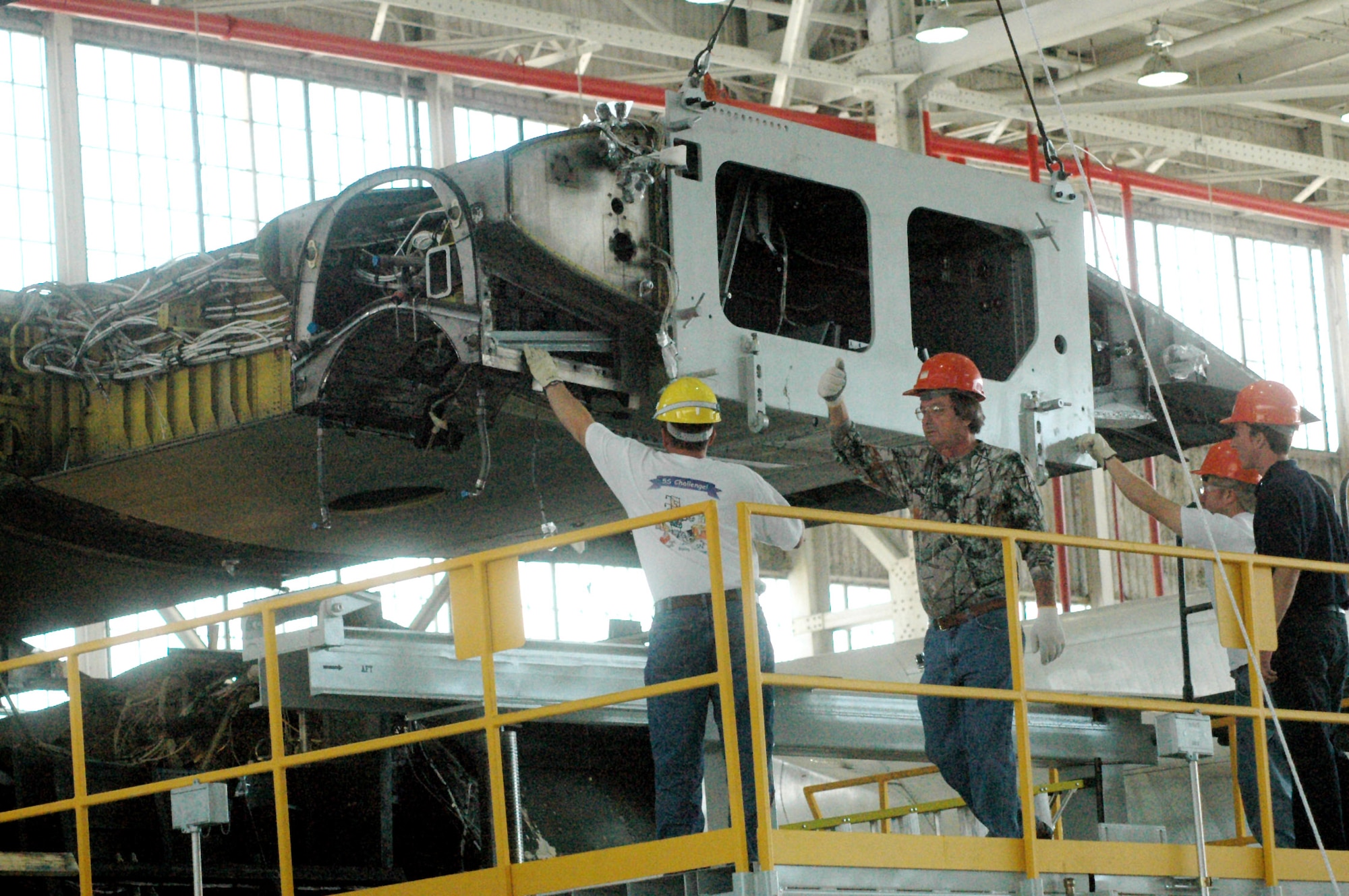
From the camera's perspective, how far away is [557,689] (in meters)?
7.83

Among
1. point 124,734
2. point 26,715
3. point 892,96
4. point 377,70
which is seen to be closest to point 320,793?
point 124,734

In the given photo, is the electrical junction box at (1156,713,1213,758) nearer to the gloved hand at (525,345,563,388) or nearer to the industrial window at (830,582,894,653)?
the gloved hand at (525,345,563,388)

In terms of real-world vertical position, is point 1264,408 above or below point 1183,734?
above

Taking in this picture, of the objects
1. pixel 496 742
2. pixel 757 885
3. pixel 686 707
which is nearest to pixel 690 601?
pixel 686 707

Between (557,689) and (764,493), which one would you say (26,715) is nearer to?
(557,689)

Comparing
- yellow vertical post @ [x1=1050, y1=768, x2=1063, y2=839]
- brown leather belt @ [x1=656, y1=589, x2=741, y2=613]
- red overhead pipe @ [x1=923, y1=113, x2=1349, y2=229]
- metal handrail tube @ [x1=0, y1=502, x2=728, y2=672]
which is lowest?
yellow vertical post @ [x1=1050, y1=768, x2=1063, y2=839]

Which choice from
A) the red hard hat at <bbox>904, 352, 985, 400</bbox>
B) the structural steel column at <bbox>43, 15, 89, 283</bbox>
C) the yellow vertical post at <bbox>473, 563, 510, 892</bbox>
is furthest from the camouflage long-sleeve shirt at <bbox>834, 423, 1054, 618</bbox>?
the structural steel column at <bbox>43, 15, 89, 283</bbox>

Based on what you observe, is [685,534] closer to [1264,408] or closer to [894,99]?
[1264,408]

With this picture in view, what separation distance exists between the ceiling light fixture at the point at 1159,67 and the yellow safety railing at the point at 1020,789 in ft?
46.2

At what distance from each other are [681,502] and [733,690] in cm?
84

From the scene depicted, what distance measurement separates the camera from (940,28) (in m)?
17.0

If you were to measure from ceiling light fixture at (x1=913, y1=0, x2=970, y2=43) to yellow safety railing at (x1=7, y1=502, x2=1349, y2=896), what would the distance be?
10511mm

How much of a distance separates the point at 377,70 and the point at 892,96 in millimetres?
7625

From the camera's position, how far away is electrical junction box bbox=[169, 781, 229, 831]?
719 centimetres
